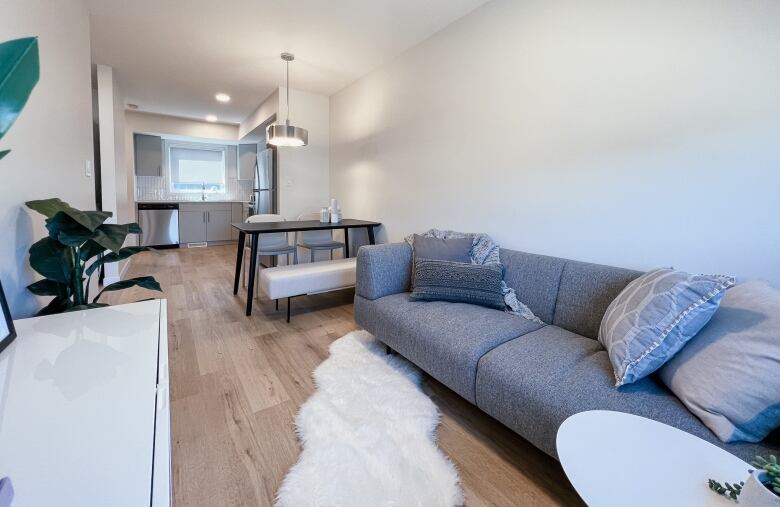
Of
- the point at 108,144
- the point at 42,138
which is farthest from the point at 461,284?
the point at 108,144

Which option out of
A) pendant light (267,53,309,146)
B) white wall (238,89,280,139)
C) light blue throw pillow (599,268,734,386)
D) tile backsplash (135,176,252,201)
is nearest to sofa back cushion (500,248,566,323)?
light blue throw pillow (599,268,734,386)

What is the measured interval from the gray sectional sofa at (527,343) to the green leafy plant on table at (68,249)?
1.29 metres

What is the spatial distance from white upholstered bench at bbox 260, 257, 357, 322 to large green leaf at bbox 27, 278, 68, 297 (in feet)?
4.47

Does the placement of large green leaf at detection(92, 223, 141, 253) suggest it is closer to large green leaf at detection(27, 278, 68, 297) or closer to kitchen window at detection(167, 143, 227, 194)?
large green leaf at detection(27, 278, 68, 297)

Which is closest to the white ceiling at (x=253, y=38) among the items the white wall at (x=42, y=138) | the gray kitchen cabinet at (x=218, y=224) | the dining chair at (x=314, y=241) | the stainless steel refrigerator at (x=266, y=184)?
the white wall at (x=42, y=138)

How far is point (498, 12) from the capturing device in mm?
2277

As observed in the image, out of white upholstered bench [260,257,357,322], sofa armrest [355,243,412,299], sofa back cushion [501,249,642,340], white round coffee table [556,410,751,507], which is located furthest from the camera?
white upholstered bench [260,257,357,322]

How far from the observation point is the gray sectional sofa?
116cm

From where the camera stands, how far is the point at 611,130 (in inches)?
69.4

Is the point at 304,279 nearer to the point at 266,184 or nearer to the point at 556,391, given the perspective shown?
the point at 556,391

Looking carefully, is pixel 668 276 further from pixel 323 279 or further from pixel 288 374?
pixel 323 279

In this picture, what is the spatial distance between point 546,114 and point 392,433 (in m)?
2.01

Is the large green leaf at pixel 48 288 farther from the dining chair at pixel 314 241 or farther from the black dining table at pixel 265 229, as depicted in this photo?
the dining chair at pixel 314 241

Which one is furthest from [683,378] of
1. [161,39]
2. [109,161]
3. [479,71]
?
[109,161]
